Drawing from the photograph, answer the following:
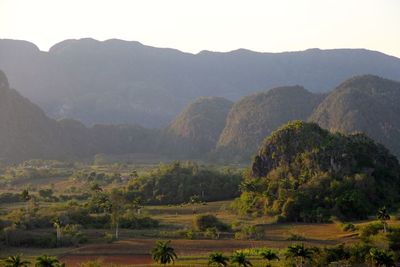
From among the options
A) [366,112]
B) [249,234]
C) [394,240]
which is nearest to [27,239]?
[249,234]

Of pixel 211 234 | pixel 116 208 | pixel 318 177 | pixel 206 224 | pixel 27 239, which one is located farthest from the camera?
pixel 318 177

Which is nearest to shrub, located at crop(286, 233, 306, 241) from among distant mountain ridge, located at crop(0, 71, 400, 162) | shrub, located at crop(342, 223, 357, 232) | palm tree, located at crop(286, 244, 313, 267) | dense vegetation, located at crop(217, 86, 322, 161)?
shrub, located at crop(342, 223, 357, 232)

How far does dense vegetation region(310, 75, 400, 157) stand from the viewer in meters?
158

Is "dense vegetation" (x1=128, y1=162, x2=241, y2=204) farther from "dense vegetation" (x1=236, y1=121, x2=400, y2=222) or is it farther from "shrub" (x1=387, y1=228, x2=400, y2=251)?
"shrub" (x1=387, y1=228, x2=400, y2=251)

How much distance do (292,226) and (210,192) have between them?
29.6 metres

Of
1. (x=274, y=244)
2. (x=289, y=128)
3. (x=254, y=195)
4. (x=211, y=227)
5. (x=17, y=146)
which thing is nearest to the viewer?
(x=274, y=244)

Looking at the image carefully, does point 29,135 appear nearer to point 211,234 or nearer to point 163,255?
point 211,234

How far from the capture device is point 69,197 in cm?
9644

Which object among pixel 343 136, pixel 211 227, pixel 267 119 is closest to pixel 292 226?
pixel 211 227

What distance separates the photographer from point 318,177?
83.4m

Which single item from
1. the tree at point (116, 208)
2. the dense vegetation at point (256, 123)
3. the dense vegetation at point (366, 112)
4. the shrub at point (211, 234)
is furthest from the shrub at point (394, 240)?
the dense vegetation at point (256, 123)

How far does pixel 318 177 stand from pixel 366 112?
85.6 meters

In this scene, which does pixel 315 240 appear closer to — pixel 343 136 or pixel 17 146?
pixel 343 136

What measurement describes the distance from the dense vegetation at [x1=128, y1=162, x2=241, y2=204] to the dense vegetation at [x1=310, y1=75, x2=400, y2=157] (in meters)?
63.8
